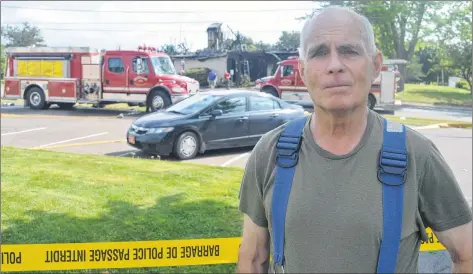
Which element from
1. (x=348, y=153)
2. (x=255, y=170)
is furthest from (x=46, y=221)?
(x=348, y=153)

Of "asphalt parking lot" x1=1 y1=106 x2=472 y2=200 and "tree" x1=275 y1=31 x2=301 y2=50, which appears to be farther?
"asphalt parking lot" x1=1 y1=106 x2=472 y2=200

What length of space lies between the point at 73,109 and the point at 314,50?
213 inches

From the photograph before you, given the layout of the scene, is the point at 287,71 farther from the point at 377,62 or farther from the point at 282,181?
the point at 282,181

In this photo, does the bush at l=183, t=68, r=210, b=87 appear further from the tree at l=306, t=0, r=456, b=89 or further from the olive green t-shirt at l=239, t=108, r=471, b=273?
the olive green t-shirt at l=239, t=108, r=471, b=273

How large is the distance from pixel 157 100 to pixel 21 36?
63.9 inches

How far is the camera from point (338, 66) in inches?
63.8

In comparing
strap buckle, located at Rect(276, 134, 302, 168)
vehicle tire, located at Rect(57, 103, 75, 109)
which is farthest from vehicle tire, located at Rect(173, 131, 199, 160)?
strap buckle, located at Rect(276, 134, 302, 168)

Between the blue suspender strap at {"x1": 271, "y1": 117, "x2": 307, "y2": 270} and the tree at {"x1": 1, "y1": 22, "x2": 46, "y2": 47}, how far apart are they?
4.45m

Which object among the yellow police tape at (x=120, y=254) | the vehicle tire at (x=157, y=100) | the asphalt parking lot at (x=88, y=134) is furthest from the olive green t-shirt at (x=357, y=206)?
the vehicle tire at (x=157, y=100)

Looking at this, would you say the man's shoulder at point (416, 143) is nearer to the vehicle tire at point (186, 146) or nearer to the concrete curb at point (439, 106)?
the concrete curb at point (439, 106)

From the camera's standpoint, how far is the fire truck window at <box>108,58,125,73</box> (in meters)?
5.34

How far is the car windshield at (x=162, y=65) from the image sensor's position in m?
4.97

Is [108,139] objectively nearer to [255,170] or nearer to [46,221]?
[46,221]

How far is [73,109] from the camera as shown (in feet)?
21.7
